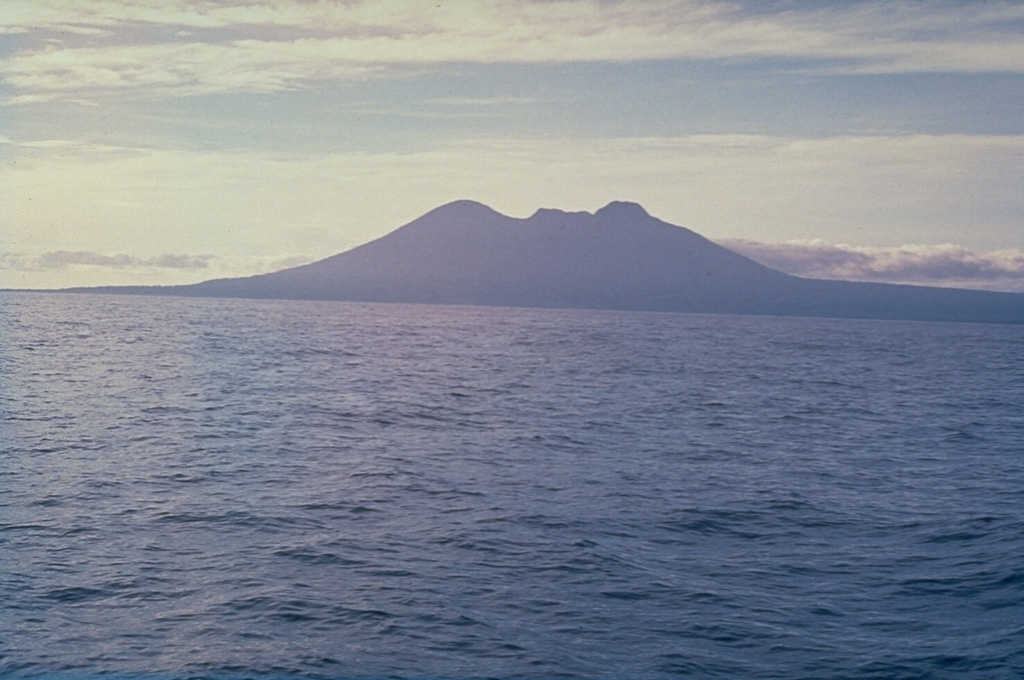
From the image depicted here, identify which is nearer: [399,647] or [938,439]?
[399,647]

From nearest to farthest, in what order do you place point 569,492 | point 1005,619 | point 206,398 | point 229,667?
point 229,667
point 1005,619
point 569,492
point 206,398

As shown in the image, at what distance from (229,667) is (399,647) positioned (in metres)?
2.20

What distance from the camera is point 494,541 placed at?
17359 mm

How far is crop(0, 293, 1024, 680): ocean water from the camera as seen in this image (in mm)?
12156

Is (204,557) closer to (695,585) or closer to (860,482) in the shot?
(695,585)

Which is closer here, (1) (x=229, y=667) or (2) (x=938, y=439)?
(1) (x=229, y=667)

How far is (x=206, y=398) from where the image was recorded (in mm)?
39938

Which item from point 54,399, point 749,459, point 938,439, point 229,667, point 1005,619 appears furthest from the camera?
point 54,399

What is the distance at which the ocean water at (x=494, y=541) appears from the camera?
39.9ft

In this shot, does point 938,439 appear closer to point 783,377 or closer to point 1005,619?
point 1005,619

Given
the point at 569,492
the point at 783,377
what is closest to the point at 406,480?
the point at 569,492

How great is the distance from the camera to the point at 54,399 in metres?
37.1

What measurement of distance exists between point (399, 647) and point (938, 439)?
28896 millimetres

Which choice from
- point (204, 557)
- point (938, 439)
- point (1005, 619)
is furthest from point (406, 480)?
point (938, 439)
